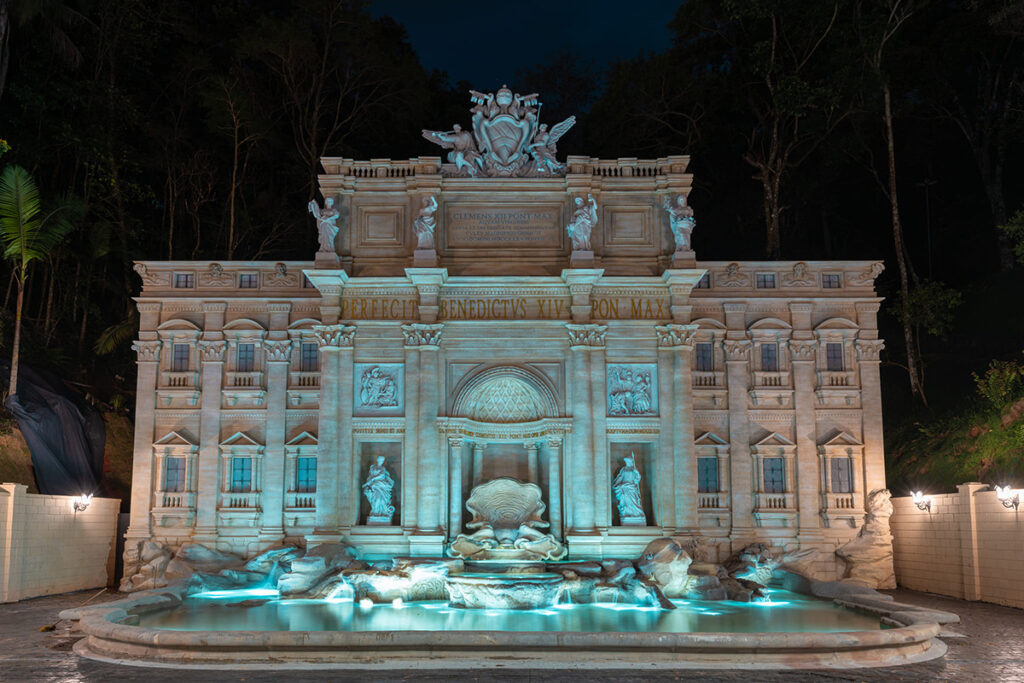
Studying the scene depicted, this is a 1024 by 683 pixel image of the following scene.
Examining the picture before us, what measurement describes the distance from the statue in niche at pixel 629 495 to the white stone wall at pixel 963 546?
339 inches

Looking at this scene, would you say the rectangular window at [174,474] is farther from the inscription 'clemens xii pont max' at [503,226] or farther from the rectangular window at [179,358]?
the inscription 'clemens xii pont max' at [503,226]

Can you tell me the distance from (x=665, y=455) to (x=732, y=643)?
38.3ft

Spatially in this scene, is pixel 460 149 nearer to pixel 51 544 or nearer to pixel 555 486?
pixel 555 486

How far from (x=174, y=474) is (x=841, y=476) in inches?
886

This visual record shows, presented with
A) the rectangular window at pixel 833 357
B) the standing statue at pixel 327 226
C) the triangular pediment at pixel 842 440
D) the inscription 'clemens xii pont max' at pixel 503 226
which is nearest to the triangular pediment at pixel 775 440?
the triangular pediment at pixel 842 440

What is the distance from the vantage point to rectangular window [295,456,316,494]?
29.0 meters

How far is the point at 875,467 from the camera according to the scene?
29.1 m

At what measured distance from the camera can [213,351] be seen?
2962 cm

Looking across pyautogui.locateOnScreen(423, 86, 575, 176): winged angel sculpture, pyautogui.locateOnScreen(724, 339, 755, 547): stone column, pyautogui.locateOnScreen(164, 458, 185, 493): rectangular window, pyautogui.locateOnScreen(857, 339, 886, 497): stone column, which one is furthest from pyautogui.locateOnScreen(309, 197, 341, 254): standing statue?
pyautogui.locateOnScreen(857, 339, 886, 497): stone column

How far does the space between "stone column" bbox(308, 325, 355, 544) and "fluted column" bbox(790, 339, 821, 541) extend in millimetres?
15128

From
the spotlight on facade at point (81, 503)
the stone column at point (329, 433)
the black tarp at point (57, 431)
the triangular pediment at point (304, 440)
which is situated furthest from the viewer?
the triangular pediment at point (304, 440)

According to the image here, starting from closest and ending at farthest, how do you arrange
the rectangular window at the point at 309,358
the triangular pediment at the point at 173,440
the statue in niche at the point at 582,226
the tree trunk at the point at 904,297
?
the statue in niche at the point at 582,226 < the triangular pediment at the point at 173,440 < the rectangular window at the point at 309,358 < the tree trunk at the point at 904,297

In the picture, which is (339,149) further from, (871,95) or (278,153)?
(871,95)

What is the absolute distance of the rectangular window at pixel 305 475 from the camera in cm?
2905
